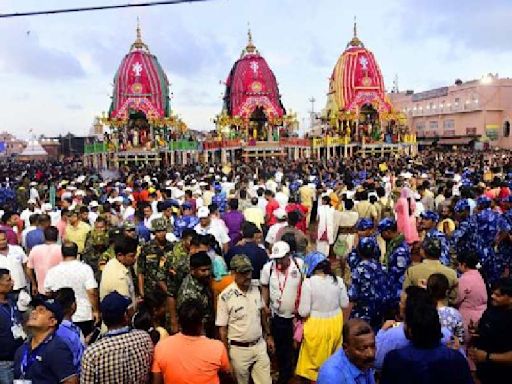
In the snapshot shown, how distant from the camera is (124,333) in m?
3.21

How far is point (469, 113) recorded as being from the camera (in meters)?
48.2

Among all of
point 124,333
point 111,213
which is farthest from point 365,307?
point 111,213

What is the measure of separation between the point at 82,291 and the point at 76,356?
1.64 metres

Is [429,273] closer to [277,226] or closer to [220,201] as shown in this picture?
[277,226]

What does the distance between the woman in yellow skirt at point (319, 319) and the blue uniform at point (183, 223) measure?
2878 mm

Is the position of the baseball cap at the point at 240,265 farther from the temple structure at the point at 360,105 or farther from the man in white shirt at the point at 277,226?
the temple structure at the point at 360,105

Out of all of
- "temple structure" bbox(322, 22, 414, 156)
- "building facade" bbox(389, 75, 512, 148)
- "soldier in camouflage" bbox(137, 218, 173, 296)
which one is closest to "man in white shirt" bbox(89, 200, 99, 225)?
"soldier in camouflage" bbox(137, 218, 173, 296)

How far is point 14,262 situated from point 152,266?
1500 mm

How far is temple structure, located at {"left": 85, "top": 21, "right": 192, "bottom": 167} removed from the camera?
114 ft

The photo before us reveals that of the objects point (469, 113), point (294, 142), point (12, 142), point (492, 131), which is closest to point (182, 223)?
point (294, 142)

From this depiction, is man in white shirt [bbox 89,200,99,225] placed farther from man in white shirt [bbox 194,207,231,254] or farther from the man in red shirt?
the man in red shirt

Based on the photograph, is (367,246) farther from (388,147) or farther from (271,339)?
(388,147)

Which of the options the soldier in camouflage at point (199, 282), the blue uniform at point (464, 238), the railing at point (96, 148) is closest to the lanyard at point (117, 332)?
the soldier in camouflage at point (199, 282)

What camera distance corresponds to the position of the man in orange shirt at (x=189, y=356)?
3.16m
